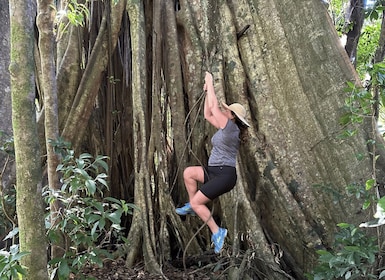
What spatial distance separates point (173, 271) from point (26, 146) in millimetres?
1703

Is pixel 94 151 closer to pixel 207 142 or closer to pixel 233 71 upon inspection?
pixel 207 142

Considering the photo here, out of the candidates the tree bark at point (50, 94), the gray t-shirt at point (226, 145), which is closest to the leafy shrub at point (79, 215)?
the tree bark at point (50, 94)

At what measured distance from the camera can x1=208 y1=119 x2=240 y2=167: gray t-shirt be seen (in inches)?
114

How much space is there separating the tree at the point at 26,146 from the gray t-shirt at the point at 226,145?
1.41 meters

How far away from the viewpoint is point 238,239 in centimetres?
303

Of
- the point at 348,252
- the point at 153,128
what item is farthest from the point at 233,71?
the point at 348,252

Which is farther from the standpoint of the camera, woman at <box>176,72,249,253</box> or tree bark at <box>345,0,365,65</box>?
tree bark at <box>345,0,365,65</box>

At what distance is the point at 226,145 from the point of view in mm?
2934

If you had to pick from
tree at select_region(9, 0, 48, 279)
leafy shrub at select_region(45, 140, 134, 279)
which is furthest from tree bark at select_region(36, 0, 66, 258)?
tree at select_region(9, 0, 48, 279)

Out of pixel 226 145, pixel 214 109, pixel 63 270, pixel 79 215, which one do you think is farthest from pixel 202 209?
pixel 63 270

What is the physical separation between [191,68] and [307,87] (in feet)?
3.43

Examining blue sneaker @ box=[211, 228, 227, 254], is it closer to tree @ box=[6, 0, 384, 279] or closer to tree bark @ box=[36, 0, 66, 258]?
tree @ box=[6, 0, 384, 279]

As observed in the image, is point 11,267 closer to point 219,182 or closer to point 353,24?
point 219,182

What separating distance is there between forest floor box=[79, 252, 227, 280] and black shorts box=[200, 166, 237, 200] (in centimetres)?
51
